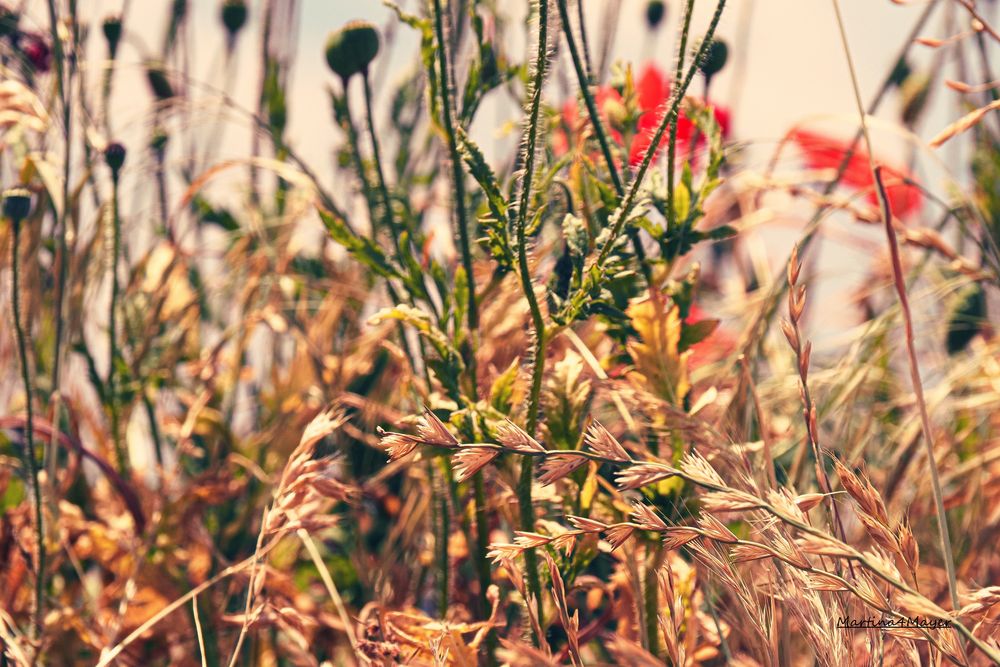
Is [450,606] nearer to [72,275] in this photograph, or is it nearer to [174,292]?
[72,275]

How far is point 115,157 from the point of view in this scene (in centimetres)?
72

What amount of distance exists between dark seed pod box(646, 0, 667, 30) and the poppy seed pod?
21.6 inches

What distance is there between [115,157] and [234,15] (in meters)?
0.41

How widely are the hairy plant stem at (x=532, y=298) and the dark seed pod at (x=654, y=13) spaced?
655mm

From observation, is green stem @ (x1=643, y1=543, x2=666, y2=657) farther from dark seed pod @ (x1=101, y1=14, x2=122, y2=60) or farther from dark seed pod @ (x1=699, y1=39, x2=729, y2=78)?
dark seed pod @ (x1=101, y1=14, x2=122, y2=60)

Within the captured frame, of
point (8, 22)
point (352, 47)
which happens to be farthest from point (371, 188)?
point (8, 22)

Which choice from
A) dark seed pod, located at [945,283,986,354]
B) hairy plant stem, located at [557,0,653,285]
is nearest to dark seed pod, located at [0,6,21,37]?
hairy plant stem, located at [557,0,653,285]

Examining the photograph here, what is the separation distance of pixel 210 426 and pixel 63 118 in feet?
0.93

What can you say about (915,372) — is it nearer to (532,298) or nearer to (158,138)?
(532,298)

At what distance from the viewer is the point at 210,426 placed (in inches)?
34.2

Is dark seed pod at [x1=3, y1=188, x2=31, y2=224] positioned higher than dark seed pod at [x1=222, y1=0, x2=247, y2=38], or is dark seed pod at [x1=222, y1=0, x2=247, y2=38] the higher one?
dark seed pod at [x1=222, y1=0, x2=247, y2=38]

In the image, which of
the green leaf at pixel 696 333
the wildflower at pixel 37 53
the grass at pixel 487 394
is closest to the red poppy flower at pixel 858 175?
the grass at pixel 487 394

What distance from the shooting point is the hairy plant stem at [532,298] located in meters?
0.41

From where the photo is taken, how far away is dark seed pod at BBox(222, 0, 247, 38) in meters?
1.07
